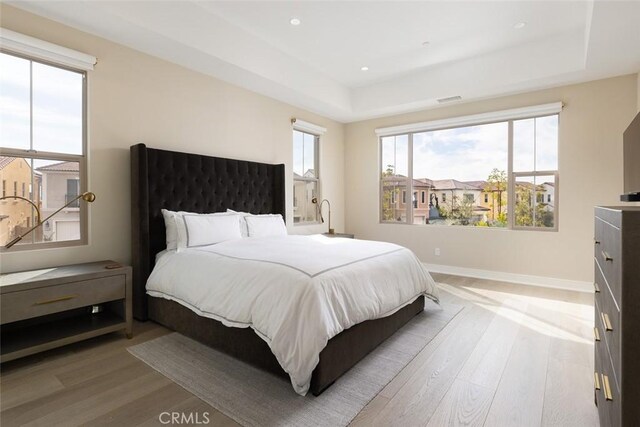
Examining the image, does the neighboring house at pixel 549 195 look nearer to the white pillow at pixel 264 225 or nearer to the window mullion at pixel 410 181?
the window mullion at pixel 410 181

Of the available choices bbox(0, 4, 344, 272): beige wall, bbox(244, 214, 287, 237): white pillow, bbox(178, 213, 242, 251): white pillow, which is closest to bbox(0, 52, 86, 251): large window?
bbox(0, 4, 344, 272): beige wall

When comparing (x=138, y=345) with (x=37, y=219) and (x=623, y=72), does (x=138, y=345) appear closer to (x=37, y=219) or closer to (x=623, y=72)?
(x=37, y=219)

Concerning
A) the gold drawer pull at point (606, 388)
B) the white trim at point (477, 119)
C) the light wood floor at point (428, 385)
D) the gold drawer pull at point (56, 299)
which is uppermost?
the white trim at point (477, 119)

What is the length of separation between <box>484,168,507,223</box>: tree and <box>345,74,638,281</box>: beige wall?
31cm

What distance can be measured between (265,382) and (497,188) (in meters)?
4.35

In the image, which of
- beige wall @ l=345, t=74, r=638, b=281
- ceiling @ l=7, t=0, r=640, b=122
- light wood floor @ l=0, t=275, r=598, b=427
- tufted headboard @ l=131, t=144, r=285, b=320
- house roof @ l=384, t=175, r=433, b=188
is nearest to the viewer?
light wood floor @ l=0, t=275, r=598, b=427

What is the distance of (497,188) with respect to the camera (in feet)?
15.8

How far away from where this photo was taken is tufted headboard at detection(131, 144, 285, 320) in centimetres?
308

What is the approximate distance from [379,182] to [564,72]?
120 inches

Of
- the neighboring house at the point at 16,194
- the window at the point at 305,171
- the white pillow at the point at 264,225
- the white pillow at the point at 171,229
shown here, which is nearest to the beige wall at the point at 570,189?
the window at the point at 305,171

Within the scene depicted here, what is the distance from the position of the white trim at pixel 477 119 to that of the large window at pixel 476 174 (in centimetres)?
3

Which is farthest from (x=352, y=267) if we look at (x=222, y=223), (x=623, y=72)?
(x=623, y=72)

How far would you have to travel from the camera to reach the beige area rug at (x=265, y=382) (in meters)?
1.77

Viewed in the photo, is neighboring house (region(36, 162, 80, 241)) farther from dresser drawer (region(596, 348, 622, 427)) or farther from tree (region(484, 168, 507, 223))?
tree (region(484, 168, 507, 223))
